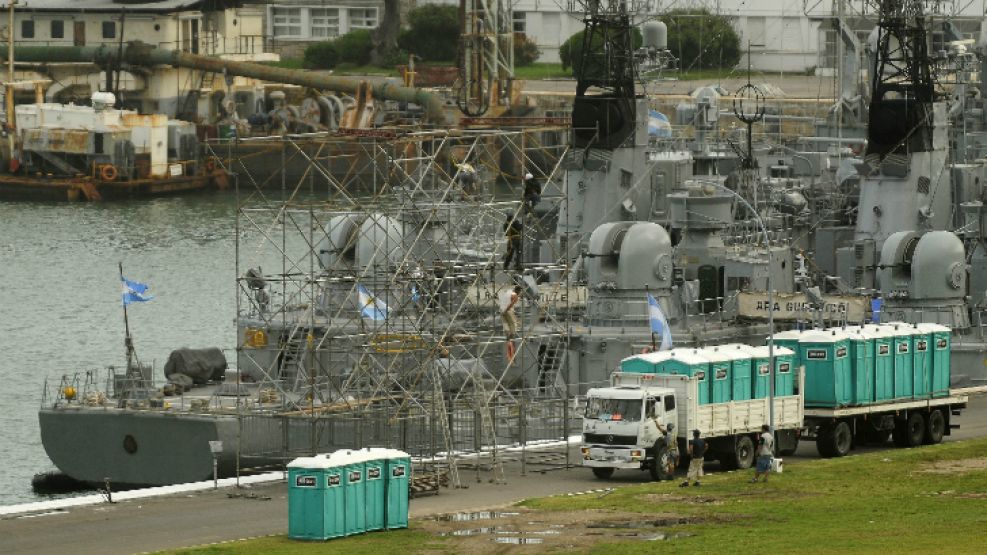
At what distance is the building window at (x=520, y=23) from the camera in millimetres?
149750

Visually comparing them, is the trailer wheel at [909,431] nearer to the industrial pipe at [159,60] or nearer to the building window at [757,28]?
the building window at [757,28]

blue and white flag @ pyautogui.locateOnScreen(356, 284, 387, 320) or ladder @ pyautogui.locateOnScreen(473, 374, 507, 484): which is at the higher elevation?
blue and white flag @ pyautogui.locateOnScreen(356, 284, 387, 320)

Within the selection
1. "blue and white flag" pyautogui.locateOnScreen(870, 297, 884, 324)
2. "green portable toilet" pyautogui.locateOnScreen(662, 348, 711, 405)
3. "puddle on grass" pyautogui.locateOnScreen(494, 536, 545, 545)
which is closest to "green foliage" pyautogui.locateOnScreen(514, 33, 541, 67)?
"blue and white flag" pyautogui.locateOnScreen(870, 297, 884, 324)

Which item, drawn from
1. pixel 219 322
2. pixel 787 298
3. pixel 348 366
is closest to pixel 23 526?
pixel 348 366

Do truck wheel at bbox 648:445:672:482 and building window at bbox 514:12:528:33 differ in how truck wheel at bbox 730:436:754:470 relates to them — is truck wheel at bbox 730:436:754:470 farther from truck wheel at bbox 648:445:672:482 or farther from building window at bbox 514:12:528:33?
building window at bbox 514:12:528:33

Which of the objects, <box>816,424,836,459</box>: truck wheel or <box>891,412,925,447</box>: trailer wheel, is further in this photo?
<box>891,412,925,447</box>: trailer wheel

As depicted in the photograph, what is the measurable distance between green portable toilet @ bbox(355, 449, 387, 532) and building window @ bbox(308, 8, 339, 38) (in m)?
121

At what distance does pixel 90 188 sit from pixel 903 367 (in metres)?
84.5

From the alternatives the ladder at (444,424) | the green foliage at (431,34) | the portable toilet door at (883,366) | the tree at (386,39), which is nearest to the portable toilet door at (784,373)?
the portable toilet door at (883,366)

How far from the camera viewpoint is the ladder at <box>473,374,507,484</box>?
51406 millimetres

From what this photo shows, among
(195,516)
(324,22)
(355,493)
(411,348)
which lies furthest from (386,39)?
(355,493)

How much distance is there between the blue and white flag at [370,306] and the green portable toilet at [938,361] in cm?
1193

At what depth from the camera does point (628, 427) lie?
4981 cm

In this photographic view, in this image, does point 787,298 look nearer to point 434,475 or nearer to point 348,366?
point 348,366
